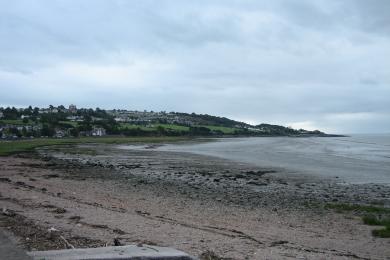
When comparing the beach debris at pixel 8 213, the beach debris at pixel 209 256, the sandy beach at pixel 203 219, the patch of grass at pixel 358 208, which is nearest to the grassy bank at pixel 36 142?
the sandy beach at pixel 203 219

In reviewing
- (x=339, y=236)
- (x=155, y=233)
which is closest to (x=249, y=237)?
(x=155, y=233)

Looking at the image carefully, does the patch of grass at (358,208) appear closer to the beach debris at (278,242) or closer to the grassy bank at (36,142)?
the beach debris at (278,242)

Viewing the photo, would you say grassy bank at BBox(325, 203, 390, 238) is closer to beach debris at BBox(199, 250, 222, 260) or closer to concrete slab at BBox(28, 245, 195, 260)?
A: beach debris at BBox(199, 250, 222, 260)

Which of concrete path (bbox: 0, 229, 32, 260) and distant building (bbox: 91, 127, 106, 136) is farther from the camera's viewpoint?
distant building (bbox: 91, 127, 106, 136)

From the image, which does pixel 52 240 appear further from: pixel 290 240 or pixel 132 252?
pixel 290 240

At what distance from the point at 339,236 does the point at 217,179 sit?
15.7m

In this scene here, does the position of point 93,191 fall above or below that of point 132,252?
below

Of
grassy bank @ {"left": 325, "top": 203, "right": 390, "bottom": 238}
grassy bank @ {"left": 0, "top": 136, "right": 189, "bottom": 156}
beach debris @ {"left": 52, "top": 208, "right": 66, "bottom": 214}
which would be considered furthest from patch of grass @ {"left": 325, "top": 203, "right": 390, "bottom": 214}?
grassy bank @ {"left": 0, "top": 136, "right": 189, "bottom": 156}

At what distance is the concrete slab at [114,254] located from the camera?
6.24m

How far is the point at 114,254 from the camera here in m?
6.42

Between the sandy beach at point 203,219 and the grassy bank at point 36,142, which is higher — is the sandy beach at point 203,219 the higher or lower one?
the higher one

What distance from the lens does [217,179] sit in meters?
27.7

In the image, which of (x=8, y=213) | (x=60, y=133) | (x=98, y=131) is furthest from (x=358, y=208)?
(x=98, y=131)

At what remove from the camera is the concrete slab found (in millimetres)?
6238
